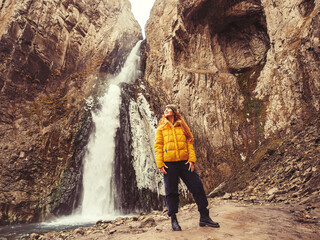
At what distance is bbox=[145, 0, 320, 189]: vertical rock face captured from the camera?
10.4 metres

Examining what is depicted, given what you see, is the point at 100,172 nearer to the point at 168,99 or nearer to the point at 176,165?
the point at 168,99

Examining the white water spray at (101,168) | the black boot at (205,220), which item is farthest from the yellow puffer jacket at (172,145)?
the white water spray at (101,168)

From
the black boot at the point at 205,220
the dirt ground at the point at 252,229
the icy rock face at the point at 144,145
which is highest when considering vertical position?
the icy rock face at the point at 144,145

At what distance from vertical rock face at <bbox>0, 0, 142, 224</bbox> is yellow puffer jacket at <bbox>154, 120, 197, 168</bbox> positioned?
27.9ft

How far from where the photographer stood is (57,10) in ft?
59.9

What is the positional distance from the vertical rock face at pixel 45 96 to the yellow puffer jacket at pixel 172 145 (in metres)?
8.51

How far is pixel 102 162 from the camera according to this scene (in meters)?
11.0

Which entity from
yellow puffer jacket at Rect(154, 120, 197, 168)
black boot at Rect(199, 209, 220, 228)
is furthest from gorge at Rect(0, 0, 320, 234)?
yellow puffer jacket at Rect(154, 120, 197, 168)

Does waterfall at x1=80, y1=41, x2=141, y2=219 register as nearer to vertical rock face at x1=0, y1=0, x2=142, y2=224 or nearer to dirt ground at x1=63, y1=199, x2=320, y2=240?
vertical rock face at x1=0, y1=0, x2=142, y2=224

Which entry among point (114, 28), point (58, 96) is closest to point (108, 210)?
point (58, 96)

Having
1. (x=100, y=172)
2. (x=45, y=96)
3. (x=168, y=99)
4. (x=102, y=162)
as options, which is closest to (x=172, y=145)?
(x=100, y=172)

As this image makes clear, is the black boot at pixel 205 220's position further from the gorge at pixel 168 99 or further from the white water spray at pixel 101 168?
the white water spray at pixel 101 168

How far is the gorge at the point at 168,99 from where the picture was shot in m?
8.95

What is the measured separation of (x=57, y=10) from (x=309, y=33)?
65.4 feet
